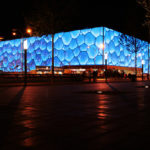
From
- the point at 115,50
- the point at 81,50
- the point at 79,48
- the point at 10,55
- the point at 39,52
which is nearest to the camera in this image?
the point at 81,50

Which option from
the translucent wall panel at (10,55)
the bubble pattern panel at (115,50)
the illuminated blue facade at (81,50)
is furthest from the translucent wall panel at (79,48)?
the translucent wall panel at (10,55)

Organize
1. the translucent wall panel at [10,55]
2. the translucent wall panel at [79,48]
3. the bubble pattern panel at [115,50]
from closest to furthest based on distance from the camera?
the translucent wall panel at [79,48], the bubble pattern panel at [115,50], the translucent wall panel at [10,55]

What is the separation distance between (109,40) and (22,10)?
1544 inches

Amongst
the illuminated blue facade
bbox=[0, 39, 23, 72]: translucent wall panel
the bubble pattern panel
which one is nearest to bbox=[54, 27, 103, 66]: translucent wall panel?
the illuminated blue facade

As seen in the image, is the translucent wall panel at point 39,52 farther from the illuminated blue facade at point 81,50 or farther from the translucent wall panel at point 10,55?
the translucent wall panel at point 10,55

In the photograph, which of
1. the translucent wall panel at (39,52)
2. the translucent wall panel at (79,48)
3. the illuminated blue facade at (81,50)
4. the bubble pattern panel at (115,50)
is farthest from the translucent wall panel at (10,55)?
the bubble pattern panel at (115,50)

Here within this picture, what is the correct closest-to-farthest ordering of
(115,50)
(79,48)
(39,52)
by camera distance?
(79,48), (115,50), (39,52)

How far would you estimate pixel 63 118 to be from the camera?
6.85 m

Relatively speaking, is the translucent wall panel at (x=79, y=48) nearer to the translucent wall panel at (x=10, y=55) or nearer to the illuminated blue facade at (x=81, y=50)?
the illuminated blue facade at (x=81, y=50)

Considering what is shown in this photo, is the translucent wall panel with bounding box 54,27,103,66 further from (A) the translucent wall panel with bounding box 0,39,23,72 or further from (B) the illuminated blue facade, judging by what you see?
(A) the translucent wall panel with bounding box 0,39,23,72

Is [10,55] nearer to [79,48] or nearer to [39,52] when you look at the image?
[39,52]

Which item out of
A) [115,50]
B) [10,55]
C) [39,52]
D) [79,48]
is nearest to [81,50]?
[79,48]

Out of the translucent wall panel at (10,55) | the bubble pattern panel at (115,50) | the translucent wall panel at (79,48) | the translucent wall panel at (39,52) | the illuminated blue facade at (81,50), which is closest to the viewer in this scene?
the translucent wall panel at (79,48)

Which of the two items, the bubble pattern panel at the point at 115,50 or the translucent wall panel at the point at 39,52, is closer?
the bubble pattern panel at the point at 115,50
